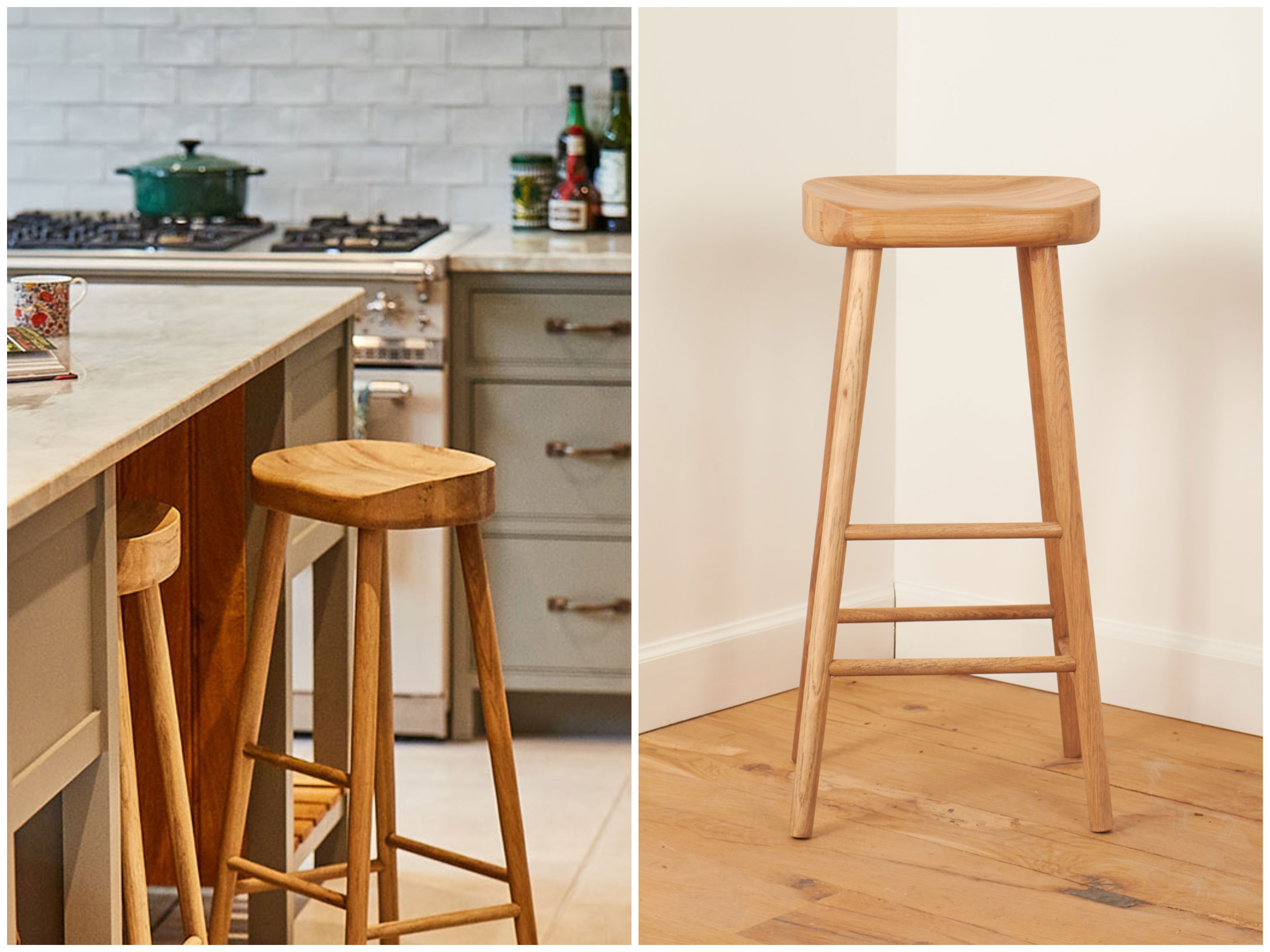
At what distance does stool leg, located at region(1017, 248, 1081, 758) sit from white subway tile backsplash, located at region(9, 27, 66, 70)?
2480 mm

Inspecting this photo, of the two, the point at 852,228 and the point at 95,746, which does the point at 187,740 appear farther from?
the point at 852,228

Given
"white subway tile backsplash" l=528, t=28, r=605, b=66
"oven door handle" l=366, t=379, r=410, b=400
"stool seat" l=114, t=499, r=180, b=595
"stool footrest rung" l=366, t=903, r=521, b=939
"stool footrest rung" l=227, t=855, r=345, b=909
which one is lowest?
"stool footrest rung" l=366, t=903, r=521, b=939

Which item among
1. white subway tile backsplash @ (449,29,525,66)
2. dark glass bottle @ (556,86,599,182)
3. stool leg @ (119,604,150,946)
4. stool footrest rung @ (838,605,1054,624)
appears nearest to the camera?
stool leg @ (119,604,150,946)

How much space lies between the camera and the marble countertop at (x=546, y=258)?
294 cm

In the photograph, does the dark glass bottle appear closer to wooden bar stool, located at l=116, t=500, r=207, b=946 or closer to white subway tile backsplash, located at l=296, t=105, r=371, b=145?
white subway tile backsplash, located at l=296, t=105, r=371, b=145

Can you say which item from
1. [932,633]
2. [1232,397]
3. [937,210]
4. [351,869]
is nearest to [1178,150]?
[1232,397]

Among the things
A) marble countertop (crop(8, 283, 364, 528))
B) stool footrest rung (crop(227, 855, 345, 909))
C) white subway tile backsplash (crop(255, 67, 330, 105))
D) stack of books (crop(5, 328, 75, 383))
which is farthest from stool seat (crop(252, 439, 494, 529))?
white subway tile backsplash (crop(255, 67, 330, 105))

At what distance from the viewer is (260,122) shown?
3576mm

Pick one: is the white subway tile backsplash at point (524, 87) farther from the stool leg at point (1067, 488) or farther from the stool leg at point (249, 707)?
the stool leg at point (249, 707)

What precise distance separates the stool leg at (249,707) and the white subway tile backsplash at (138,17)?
2.10 meters

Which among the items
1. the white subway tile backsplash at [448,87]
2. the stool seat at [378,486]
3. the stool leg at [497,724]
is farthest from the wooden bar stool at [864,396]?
the white subway tile backsplash at [448,87]

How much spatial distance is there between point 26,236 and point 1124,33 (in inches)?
85.8

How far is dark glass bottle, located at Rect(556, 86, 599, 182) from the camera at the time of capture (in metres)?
3.40

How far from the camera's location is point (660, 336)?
2.45 m
